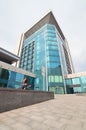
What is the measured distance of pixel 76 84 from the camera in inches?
1417

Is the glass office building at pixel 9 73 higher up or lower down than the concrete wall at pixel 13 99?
higher up

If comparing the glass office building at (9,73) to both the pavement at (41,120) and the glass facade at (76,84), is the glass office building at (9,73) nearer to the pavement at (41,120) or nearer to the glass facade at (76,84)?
the glass facade at (76,84)

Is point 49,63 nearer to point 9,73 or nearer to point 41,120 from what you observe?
point 9,73

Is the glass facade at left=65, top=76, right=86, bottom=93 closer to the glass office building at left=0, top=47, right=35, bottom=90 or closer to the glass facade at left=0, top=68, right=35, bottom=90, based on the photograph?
the glass office building at left=0, top=47, right=35, bottom=90

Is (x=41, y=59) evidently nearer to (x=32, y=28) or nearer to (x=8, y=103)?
(x=32, y=28)

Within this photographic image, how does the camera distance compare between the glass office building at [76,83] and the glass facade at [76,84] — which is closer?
the glass facade at [76,84]

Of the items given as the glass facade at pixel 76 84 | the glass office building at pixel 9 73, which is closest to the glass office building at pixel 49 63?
the glass facade at pixel 76 84

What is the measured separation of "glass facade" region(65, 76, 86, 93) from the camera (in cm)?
3419

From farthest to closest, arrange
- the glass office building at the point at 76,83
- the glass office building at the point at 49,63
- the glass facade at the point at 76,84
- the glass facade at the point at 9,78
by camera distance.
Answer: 1. the glass office building at the point at 49,63
2. the glass office building at the point at 76,83
3. the glass facade at the point at 76,84
4. the glass facade at the point at 9,78

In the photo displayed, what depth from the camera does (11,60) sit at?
1282 inches

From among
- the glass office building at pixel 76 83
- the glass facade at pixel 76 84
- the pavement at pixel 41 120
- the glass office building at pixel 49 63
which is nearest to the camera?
the pavement at pixel 41 120

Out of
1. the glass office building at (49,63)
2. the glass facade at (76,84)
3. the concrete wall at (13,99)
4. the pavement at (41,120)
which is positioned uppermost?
the glass office building at (49,63)

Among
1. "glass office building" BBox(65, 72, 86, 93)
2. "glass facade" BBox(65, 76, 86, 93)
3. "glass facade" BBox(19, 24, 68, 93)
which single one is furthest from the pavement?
"glass office building" BBox(65, 72, 86, 93)

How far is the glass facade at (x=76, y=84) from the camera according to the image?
3419cm
